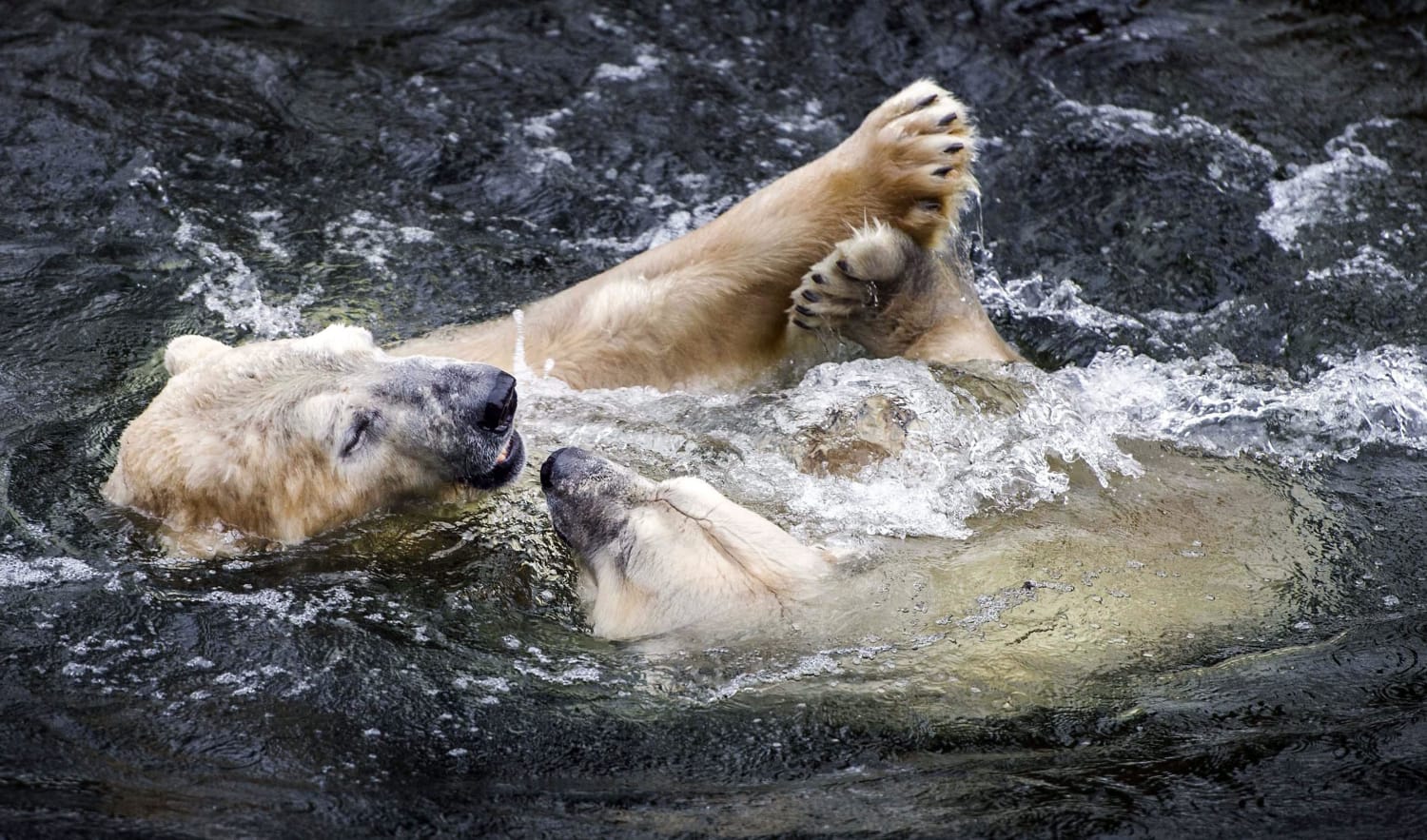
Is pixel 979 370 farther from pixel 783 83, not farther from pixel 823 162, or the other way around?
pixel 783 83

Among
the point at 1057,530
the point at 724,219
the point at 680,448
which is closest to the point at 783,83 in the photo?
the point at 724,219

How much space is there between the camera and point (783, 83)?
703 cm

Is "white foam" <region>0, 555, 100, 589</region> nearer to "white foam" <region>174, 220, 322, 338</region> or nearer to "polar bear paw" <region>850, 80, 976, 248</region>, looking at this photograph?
"white foam" <region>174, 220, 322, 338</region>

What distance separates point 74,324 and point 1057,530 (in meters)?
3.69

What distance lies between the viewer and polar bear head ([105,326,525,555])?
4148 mm

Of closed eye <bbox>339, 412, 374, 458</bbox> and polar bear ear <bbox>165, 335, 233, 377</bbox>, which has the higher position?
closed eye <bbox>339, 412, 374, 458</bbox>

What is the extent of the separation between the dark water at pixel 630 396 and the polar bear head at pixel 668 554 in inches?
5.3

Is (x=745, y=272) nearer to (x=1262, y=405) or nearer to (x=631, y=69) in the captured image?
(x=1262, y=405)

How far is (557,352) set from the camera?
191 inches

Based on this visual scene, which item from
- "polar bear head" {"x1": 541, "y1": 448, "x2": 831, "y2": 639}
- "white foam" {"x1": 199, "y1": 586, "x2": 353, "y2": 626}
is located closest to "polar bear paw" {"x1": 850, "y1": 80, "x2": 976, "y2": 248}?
"polar bear head" {"x1": 541, "y1": 448, "x2": 831, "y2": 639}

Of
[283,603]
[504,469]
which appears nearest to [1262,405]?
[504,469]

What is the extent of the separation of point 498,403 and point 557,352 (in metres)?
0.78

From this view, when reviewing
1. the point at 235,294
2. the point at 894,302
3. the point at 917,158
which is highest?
the point at 917,158

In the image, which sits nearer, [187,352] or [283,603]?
[283,603]
